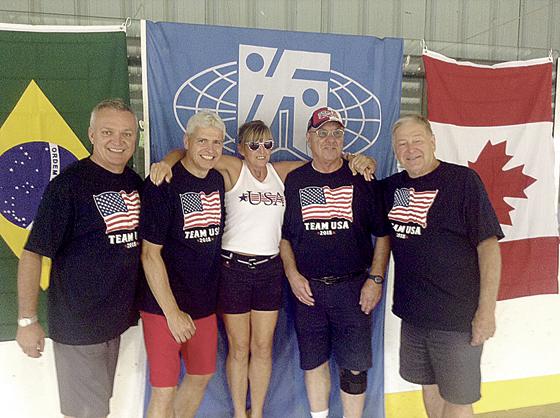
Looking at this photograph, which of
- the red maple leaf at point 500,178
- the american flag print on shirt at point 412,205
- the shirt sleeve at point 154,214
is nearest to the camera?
the shirt sleeve at point 154,214

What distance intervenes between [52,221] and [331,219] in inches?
44.1

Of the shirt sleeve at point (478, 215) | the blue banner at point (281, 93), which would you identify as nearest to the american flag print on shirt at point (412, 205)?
the shirt sleeve at point (478, 215)

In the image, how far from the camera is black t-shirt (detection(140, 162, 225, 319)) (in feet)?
6.00

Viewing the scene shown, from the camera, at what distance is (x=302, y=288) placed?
2131mm

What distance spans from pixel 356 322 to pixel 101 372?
108 centimetres

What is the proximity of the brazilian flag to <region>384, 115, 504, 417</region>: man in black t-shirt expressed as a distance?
1.36m

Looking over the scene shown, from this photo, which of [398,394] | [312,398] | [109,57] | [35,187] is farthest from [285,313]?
[109,57]

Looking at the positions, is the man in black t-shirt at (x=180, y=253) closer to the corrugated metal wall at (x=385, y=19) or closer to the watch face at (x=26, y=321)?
the watch face at (x=26, y=321)

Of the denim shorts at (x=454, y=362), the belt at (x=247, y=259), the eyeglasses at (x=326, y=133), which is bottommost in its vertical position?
the denim shorts at (x=454, y=362)

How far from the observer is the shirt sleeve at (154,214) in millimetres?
1775

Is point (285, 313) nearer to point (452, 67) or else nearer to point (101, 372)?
point (101, 372)

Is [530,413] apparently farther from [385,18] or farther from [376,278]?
[385,18]

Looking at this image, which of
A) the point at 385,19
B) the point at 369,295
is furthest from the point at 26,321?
the point at 385,19

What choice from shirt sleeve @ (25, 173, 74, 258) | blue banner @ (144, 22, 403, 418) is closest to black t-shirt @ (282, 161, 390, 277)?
blue banner @ (144, 22, 403, 418)
